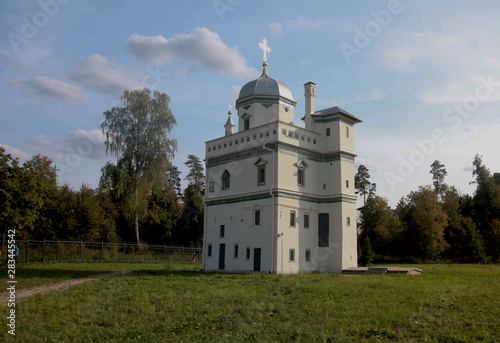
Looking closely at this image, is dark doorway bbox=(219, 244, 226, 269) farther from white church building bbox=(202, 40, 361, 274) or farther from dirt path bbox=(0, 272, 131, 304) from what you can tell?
dirt path bbox=(0, 272, 131, 304)

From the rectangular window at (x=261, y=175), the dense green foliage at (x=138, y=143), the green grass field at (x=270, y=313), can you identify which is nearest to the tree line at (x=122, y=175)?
the dense green foliage at (x=138, y=143)

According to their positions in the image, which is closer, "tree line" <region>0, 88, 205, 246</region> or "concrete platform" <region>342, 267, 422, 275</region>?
"concrete platform" <region>342, 267, 422, 275</region>

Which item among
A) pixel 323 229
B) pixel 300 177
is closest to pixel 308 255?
pixel 323 229

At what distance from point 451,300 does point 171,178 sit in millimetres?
65492

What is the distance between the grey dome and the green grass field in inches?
694

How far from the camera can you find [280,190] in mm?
28812

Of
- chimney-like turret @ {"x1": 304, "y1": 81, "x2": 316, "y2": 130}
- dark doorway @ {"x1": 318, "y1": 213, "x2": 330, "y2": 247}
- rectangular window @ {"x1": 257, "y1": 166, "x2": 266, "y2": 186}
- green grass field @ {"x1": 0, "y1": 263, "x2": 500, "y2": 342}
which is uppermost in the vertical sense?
chimney-like turret @ {"x1": 304, "y1": 81, "x2": 316, "y2": 130}

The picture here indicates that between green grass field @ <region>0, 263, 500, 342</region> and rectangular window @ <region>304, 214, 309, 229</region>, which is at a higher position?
rectangular window @ <region>304, 214, 309, 229</region>

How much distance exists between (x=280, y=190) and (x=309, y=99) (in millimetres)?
8143

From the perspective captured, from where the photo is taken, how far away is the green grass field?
11.5 m

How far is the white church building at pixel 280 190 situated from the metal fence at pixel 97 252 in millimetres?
10985

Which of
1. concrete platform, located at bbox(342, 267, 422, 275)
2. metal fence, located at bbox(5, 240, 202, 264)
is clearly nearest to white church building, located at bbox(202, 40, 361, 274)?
concrete platform, located at bbox(342, 267, 422, 275)

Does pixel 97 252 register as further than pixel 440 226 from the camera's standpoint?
No

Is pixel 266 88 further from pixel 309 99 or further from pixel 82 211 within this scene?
pixel 82 211
